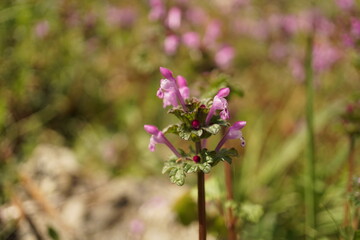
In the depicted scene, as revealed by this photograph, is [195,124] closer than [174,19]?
Yes

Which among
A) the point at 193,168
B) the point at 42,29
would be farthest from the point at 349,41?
the point at 42,29

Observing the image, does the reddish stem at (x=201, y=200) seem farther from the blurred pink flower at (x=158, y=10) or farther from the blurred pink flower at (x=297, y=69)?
the blurred pink flower at (x=297, y=69)

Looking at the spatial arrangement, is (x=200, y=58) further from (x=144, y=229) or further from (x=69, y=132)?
(x=69, y=132)

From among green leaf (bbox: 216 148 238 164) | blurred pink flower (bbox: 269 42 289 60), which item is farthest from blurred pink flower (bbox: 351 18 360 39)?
blurred pink flower (bbox: 269 42 289 60)

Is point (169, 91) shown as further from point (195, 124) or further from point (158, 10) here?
point (158, 10)

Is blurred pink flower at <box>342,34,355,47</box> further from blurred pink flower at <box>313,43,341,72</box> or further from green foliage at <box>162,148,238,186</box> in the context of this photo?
blurred pink flower at <box>313,43,341,72</box>

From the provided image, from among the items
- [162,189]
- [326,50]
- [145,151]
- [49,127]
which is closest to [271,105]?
[326,50]

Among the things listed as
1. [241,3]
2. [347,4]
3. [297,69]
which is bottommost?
[347,4]
